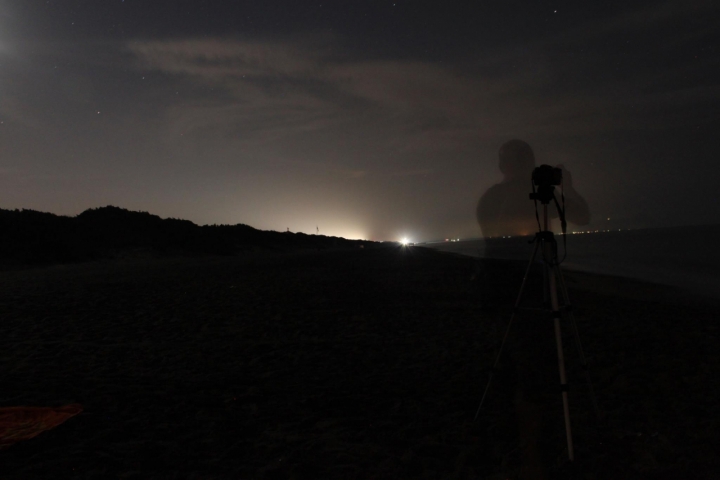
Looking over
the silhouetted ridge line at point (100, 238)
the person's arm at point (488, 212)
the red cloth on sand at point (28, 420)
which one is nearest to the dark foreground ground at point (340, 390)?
the red cloth on sand at point (28, 420)

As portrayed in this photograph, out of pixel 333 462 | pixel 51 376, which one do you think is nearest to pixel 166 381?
pixel 51 376

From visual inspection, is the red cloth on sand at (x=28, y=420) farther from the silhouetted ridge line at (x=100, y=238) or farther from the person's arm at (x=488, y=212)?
the silhouetted ridge line at (x=100, y=238)

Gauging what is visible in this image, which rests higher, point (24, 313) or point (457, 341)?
point (24, 313)

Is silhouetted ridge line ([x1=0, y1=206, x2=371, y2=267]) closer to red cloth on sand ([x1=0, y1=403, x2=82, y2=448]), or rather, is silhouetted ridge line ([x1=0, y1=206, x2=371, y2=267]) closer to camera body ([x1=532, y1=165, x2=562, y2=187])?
red cloth on sand ([x1=0, y1=403, x2=82, y2=448])

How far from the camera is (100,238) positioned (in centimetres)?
3462

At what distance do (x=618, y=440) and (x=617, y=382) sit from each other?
5.30 ft

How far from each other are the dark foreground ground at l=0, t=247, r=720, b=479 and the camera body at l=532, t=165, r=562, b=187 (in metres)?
2.39

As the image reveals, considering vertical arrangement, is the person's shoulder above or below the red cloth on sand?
above

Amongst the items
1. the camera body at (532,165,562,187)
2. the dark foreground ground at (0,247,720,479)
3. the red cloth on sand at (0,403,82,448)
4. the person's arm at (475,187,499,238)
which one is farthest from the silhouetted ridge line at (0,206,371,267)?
the camera body at (532,165,562,187)

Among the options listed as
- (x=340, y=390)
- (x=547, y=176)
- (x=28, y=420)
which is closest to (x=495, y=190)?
(x=547, y=176)

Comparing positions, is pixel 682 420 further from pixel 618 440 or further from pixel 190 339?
pixel 190 339

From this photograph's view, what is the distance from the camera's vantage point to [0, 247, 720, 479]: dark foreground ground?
3455mm

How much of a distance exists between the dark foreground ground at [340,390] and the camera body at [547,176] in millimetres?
2386

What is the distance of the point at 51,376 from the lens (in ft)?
17.9
